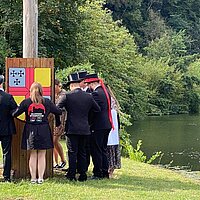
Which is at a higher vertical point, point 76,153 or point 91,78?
point 91,78

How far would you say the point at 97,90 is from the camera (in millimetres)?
9312

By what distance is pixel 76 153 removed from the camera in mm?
8953

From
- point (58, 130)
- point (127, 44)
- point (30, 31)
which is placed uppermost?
point (127, 44)

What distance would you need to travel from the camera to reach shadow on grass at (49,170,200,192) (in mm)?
8734

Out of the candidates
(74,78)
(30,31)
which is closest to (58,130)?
(74,78)

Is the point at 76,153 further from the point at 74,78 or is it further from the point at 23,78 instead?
the point at 23,78

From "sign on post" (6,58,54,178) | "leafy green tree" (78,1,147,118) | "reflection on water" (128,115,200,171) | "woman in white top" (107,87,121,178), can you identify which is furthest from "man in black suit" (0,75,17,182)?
"leafy green tree" (78,1,147,118)

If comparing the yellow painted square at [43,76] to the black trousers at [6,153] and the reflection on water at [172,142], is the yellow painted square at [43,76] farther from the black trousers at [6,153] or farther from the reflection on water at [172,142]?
the reflection on water at [172,142]

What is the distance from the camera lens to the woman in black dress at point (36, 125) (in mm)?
8617

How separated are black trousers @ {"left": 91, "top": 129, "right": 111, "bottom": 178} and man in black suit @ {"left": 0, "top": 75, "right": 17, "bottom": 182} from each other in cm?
136

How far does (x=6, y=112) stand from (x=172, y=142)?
22.3 m

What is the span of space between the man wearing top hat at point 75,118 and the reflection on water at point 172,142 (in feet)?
42.5

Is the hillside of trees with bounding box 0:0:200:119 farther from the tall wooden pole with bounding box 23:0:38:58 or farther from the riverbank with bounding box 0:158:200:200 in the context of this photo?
the riverbank with bounding box 0:158:200:200

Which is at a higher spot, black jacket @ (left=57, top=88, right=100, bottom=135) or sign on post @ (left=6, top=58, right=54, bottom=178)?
sign on post @ (left=6, top=58, right=54, bottom=178)
